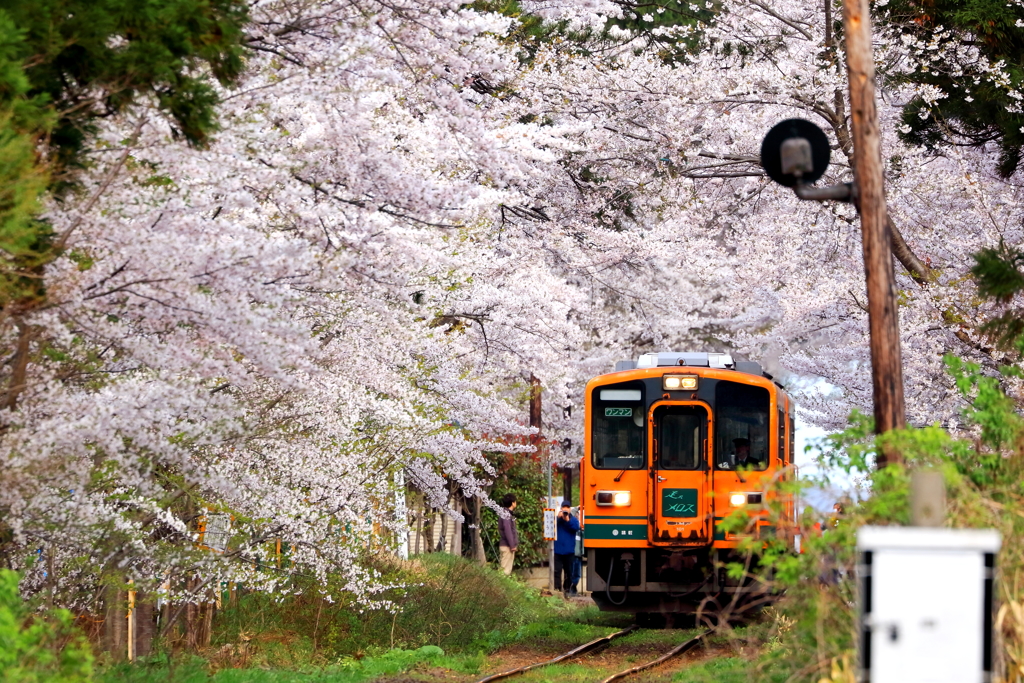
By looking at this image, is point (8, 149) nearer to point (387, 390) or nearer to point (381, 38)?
point (381, 38)

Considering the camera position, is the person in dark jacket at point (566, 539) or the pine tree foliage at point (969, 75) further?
the person in dark jacket at point (566, 539)

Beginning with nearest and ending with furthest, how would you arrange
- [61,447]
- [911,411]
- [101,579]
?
[61,447], [101,579], [911,411]

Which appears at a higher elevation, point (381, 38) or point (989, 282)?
point (381, 38)

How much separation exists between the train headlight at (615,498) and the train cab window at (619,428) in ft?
0.89

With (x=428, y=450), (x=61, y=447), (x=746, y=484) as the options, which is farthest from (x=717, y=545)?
(x=61, y=447)

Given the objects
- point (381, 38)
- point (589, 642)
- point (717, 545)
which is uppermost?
point (381, 38)

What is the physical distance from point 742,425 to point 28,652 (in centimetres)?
1000

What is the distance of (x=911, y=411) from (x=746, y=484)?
455 centimetres

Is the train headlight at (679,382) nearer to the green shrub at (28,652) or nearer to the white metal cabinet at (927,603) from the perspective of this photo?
the green shrub at (28,652)

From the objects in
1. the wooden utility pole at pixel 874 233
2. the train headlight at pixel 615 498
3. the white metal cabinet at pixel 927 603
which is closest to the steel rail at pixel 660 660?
the train headlight at pixel 615 498

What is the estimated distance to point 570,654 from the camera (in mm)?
14109

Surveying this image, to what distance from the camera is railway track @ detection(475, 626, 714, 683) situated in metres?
12.4

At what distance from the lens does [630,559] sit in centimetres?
1549

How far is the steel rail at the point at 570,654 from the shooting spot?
1230 centimetres
